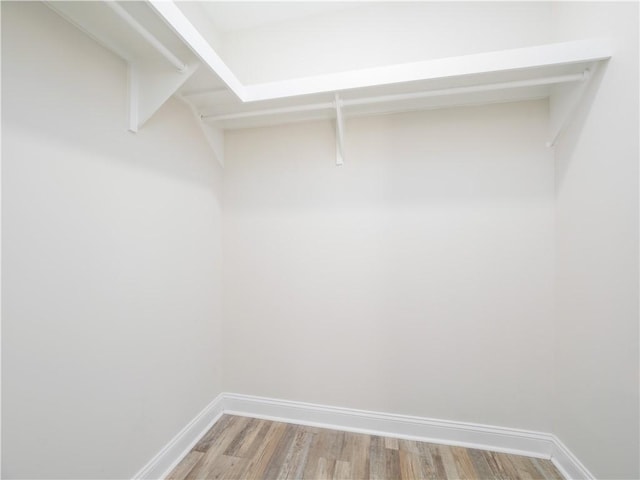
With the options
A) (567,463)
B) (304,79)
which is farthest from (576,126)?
(567,463)

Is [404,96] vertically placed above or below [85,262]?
above

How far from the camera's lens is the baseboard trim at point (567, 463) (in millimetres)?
1392

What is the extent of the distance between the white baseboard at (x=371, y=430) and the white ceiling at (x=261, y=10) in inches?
107

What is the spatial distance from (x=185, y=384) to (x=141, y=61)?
1.80 metres

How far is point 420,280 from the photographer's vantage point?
1.81 m

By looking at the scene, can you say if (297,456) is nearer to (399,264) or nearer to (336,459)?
(336,459)

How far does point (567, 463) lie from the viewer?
1.51m

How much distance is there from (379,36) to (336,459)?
2.68 metres

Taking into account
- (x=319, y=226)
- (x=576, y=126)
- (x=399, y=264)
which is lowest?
(x=399, y=264)

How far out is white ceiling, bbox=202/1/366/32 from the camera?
1856 millimetres

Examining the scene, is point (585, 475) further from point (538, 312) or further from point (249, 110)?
point (249, 110)

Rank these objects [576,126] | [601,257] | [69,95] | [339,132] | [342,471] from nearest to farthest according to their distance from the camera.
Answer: [69,95]
[601,257]
[576,126]
[342,471]
[339,132]

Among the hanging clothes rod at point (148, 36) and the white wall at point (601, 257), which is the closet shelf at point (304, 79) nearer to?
the hanging clothes rod at point (148, 36)

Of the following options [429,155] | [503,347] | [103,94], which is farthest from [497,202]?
[103,94]
